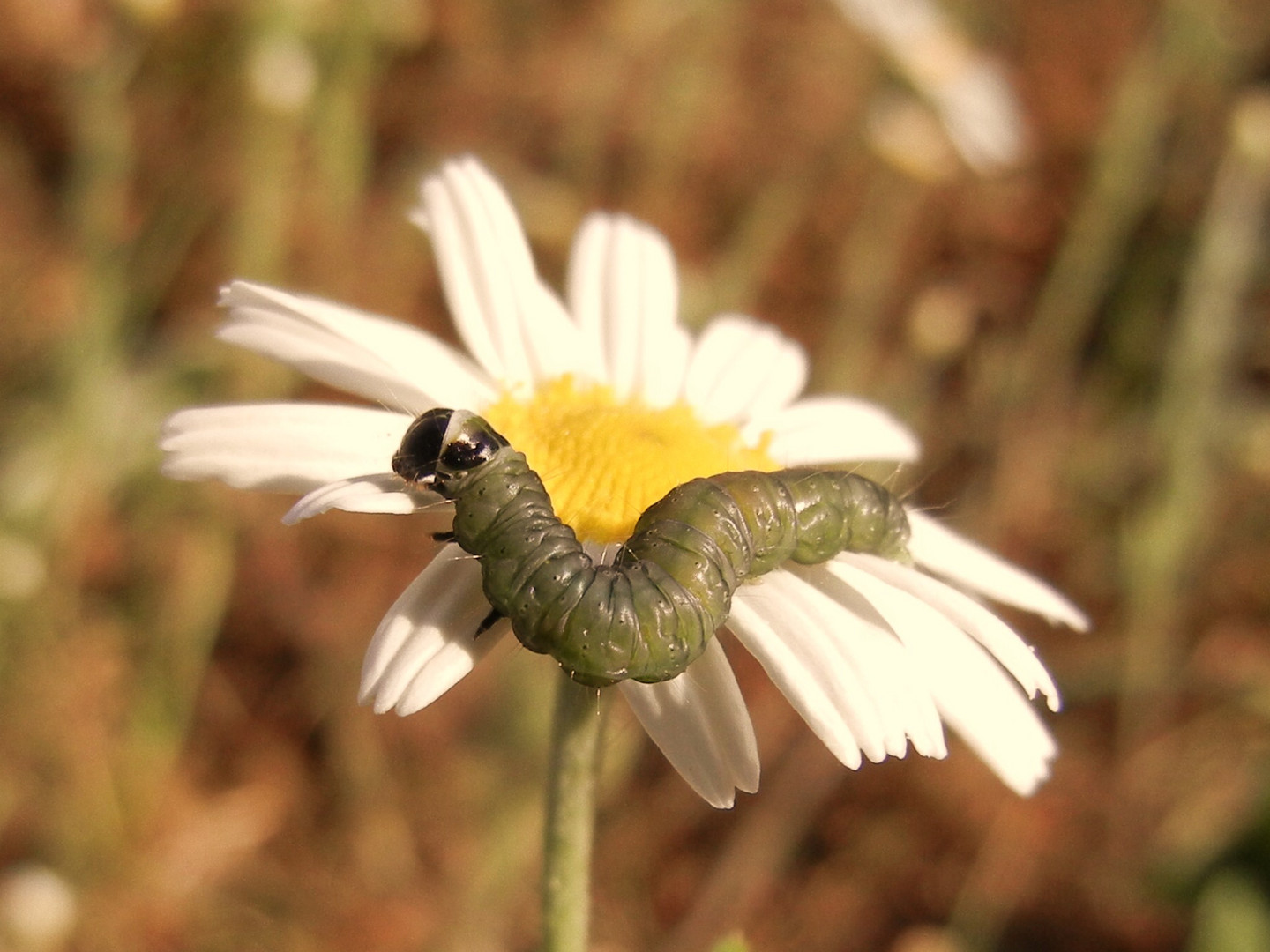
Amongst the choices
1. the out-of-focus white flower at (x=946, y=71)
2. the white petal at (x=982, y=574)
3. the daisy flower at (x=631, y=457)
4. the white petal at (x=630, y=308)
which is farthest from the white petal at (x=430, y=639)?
the out-of-focus white flower at (x=946, y=71)

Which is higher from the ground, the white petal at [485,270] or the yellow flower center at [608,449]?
the white petal at [485,270]

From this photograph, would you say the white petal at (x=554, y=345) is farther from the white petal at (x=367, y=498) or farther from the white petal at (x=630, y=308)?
the white petal at (x=367, y=498)

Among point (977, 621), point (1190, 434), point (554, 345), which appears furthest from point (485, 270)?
point (1190, 434)

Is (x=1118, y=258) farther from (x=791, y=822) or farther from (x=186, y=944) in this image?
(x=186, y=944)

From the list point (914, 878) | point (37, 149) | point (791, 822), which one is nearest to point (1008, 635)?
point (791, 822)

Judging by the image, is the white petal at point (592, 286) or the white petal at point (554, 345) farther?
the white petal at point (592, 286)

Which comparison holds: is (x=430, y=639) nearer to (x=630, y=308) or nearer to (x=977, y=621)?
(x=977, y=621)

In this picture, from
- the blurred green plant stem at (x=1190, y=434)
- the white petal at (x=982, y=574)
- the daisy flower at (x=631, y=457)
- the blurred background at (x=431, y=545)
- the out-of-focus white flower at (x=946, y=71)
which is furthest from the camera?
the out-of-focus white flower at (x=946, y=71)

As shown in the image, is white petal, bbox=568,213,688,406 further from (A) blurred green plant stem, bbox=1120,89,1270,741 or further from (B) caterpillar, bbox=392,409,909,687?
(A) blurred green plant stem, bbox=1120,89,1270,741
